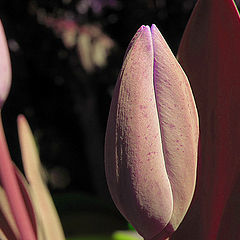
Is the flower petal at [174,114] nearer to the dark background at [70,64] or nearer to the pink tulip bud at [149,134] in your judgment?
the pink tulip bud at [149,134]

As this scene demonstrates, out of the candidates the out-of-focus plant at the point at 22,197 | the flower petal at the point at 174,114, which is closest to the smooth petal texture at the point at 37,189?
the out-of-focus plant at the point at 22,197

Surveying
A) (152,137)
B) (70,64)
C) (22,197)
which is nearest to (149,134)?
(152,137)

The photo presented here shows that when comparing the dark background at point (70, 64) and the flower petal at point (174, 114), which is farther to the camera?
the dark background at point (70, 64)

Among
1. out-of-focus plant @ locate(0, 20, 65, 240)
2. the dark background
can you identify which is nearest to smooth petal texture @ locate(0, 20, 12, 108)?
out-of-focus plant @ locate(0, 20, 65, 240)

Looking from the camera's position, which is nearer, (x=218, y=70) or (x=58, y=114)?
(x=218, y=70)

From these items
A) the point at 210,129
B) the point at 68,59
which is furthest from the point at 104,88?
the point at 210,129

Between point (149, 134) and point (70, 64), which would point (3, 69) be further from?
point (70, 64)

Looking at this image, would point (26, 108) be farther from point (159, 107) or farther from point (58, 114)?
point (159, 107)
